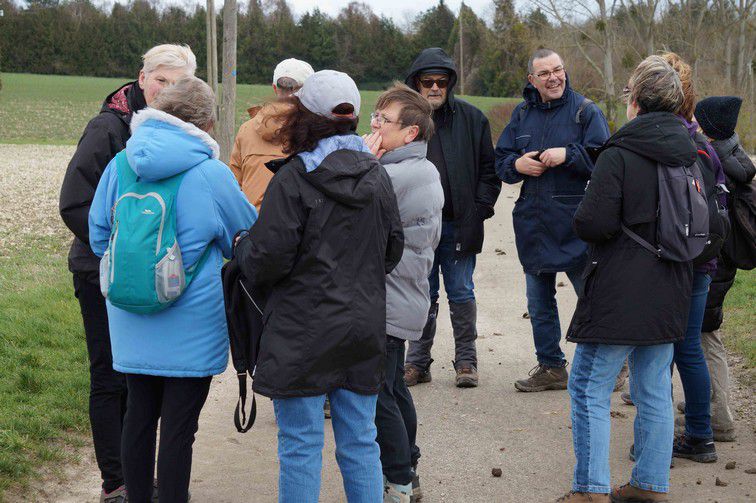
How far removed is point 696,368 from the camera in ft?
14.9

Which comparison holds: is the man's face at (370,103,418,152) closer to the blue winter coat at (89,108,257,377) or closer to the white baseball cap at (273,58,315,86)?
the blue winter coat at (89,108,257,377)

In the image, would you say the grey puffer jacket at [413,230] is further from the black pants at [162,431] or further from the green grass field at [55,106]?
the green grass field at [55,106]

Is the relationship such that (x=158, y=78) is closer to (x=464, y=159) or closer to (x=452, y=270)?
(x=464, y=159)

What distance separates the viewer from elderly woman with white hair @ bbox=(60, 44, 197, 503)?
3.91 meters

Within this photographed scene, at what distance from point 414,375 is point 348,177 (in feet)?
9.75

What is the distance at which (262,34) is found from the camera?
75500 millimetres

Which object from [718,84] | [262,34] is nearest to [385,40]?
[262,34]

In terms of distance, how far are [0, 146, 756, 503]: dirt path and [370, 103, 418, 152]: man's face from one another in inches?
67.9

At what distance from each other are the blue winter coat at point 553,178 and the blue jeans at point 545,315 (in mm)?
117

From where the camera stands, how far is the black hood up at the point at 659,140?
3887 mm

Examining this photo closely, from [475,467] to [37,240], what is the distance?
Result: 28.8ft

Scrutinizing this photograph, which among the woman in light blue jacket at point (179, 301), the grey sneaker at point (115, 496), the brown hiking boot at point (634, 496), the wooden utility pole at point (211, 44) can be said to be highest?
the wooden utility pole at point (211, 44)

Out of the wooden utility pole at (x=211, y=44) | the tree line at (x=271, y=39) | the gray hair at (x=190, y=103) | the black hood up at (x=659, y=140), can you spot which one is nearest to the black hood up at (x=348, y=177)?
the gray hair at (x=190, y=103)

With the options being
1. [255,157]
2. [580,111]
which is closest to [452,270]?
[580,111]
